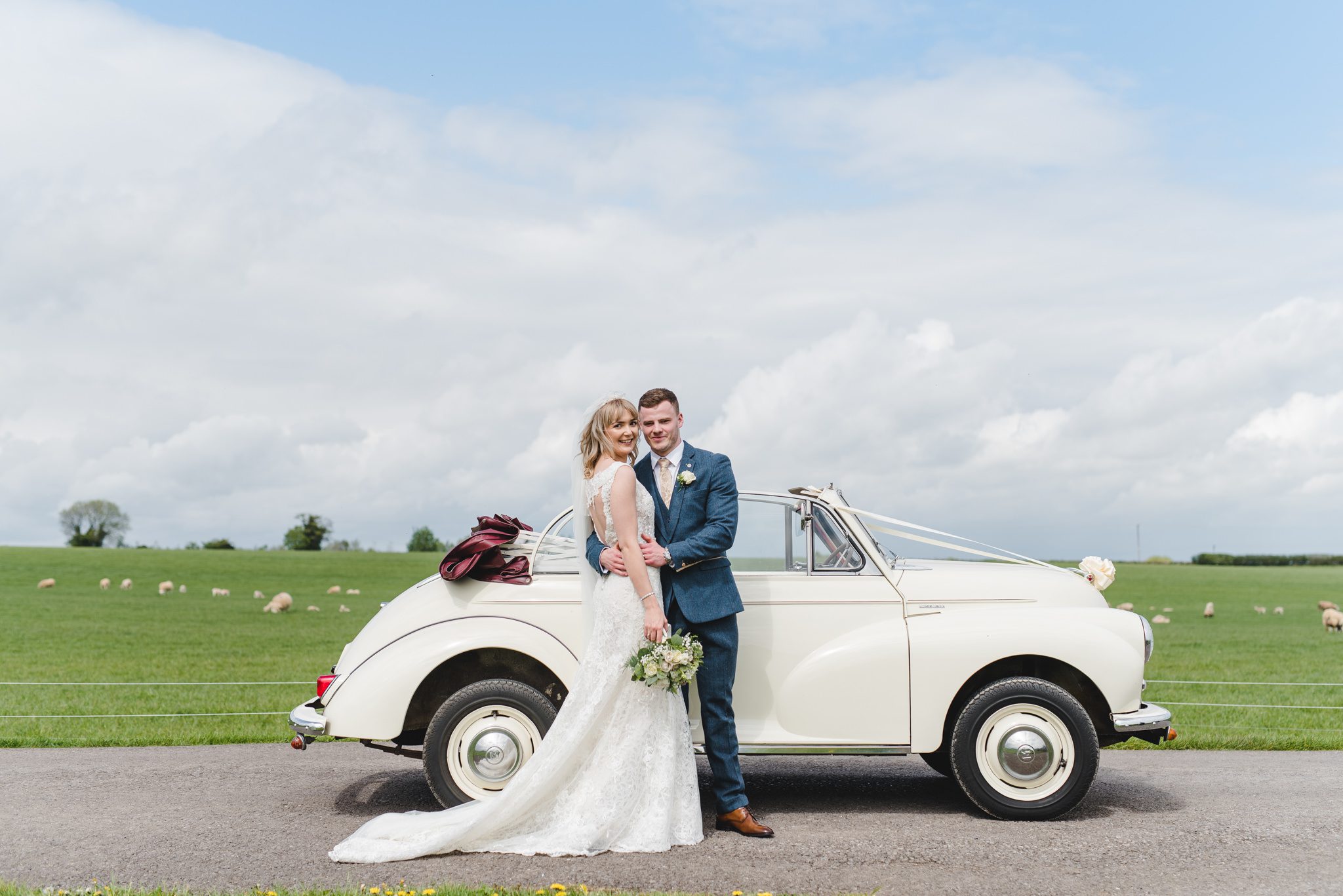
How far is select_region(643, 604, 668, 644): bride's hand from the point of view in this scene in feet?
21.3

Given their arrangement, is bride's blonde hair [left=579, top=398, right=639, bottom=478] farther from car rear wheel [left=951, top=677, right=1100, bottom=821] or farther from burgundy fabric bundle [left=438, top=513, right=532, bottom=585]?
car rear wheel [left=951, top=677, right=1100, bottom=821]

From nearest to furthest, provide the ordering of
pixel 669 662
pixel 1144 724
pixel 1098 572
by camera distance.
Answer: pixel 669 662, pixel 1144 724, pixel 1098 572

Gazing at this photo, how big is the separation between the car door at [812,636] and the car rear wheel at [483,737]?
106 centimetres

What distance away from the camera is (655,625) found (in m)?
6.50

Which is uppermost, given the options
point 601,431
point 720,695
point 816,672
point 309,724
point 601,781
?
point 601,431

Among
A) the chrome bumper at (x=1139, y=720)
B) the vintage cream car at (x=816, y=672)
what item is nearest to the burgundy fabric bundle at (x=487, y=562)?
the vintage cream car at (x=816, y=672)

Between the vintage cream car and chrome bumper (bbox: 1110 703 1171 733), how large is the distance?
0.01 m

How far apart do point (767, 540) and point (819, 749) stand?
1.37 m

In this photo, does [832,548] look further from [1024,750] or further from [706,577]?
[1024,750]

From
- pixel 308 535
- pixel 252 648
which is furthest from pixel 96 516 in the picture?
pixel 252 648

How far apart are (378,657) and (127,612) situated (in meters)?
32.8

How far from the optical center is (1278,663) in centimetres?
2208

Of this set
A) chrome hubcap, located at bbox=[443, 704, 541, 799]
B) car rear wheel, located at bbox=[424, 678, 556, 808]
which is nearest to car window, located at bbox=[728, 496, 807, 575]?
car rear wheel, located at bbox=[424, 678, 556, 808]

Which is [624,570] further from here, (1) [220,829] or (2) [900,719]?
(1) [220,829]
